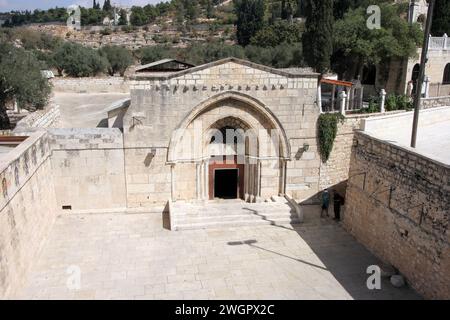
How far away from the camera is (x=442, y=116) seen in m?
18.2

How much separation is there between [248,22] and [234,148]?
52.7m

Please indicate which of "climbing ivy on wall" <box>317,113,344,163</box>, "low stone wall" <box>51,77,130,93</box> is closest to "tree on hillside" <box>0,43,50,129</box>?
"low stone wall" <box>51,77,130,93</box>

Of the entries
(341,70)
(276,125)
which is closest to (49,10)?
(341,70)

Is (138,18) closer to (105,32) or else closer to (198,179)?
(105,32)

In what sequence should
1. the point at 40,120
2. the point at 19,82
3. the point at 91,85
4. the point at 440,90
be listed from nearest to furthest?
the point at 40,120 < the point at 19,82 < the point at 440,90 < the point at 91,85

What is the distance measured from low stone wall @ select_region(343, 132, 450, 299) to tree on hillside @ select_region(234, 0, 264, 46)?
174ft

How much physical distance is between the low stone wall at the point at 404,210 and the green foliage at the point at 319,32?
13.6 meters

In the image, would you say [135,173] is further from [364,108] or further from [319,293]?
[364,108]

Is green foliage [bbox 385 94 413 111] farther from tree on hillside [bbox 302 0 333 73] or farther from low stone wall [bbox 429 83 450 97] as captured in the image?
tree on hillside [bbox 302 0 333 73]

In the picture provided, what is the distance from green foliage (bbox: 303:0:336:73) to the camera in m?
24.3

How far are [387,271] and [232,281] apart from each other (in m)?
4.30

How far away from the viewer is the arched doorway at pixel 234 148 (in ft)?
47.7

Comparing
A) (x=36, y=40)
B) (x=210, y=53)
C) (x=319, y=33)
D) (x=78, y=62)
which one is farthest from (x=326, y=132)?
(x=36, y=40)

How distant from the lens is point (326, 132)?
15039 mm
